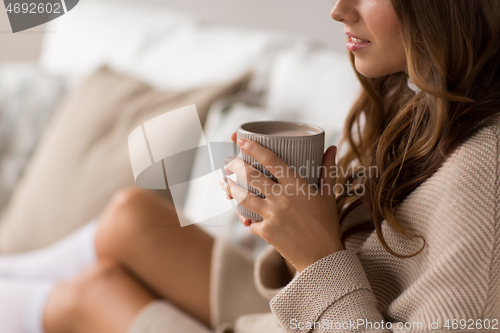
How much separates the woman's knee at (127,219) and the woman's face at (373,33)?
1.94 ft

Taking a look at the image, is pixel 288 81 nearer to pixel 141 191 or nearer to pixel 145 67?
pixel 141 191

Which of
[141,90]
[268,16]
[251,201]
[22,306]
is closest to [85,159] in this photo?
[141,90]

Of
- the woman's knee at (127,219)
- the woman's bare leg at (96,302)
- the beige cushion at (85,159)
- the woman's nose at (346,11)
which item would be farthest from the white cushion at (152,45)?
the woman's nose at (346,11)

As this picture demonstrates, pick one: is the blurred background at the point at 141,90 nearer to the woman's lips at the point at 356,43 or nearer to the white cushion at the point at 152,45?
the white cushion at the point at 152,45

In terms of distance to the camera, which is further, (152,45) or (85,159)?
(152,45)

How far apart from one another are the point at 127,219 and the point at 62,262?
0.71 ft

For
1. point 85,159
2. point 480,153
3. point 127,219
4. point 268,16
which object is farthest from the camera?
point 268,16

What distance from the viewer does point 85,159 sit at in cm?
122

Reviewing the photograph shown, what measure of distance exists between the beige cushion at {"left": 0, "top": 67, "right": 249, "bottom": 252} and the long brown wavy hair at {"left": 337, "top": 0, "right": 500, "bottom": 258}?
67cm

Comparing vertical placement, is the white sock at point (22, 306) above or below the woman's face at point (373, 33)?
below

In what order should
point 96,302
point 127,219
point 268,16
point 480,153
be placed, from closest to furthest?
point 480,153 < point 96,302 < point 127,219 < point 268,16

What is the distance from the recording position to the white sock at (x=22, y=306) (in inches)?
34.9

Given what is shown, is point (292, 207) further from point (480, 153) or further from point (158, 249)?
point (158, 249)

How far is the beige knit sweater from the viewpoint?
1.64 ft
